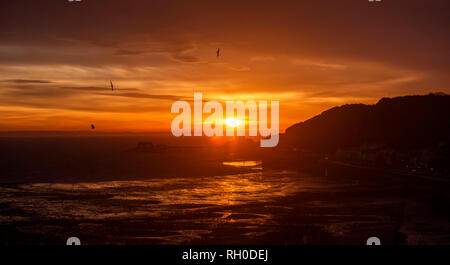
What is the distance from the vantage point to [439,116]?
150250mm

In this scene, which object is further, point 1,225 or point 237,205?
point 237,205

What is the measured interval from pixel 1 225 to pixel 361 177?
67105 millimetres

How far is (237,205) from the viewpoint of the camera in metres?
50.2

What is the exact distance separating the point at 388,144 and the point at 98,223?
116 m

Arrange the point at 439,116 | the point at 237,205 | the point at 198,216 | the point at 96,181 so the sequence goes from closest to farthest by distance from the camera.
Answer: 1. the point at 198,216
2. the point at 237,205
3. the point at 96,181
4. the point at 439,116

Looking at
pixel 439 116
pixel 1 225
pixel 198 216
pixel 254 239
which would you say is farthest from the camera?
pixel 439 116

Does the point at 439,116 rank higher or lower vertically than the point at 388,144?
higher
